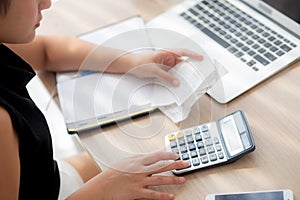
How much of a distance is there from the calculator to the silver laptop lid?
0.23m

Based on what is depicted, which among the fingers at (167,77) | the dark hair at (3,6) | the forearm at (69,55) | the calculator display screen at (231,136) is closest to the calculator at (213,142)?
the calculator display screen at (231,136)

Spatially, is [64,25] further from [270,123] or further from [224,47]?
[270,123]

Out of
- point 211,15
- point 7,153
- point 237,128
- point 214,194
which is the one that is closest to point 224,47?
point 211,15

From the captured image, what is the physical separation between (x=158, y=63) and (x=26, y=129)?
287 millimetres

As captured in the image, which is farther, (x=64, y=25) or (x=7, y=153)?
(x=64, y=25)

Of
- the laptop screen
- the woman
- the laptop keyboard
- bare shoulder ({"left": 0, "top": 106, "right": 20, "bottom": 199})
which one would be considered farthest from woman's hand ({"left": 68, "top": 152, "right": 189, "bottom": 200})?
the laptop screen

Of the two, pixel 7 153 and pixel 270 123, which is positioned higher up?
pixel 7 153

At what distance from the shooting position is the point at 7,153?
2.33 ft

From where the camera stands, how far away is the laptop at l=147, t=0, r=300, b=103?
0.87 m

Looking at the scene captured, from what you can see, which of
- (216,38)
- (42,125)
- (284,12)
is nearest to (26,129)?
(42,125)

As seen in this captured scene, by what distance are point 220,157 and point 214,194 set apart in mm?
64

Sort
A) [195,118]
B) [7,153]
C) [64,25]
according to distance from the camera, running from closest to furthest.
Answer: [7,153], [195,118], [64,25]

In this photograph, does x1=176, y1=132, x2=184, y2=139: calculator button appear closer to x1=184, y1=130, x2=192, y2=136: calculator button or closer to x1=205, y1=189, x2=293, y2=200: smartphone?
x1=184, y1=130, x2=192, y2=136: calculator button

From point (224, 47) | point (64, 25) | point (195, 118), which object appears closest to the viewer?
point (195, 118)
